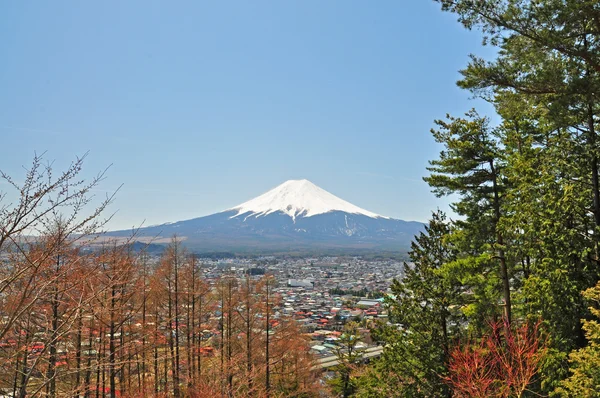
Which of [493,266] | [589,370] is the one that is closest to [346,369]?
[493,266]

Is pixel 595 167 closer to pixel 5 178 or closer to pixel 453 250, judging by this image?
pixel 453 250

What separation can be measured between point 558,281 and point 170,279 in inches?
555

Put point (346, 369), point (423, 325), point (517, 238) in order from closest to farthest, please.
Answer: point (517, 238)
point (423, 325)
point (346, 369)

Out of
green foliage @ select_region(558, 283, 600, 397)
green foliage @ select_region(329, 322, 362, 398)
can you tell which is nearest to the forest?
green foliage @ select_region(558, 283, 600, 397)

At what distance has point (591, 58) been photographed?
25.6ft

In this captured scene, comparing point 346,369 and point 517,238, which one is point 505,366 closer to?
point 517,238

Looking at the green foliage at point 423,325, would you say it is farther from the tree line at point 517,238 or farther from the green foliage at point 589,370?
the green foliage at point 589,370

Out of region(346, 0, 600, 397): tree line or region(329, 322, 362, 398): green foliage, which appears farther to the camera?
region(329, 322, 362, 398): green foliage

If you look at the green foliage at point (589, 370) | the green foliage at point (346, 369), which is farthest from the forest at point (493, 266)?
the green foliage at point (346, 369)

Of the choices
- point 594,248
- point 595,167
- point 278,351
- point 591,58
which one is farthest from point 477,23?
point 278,351

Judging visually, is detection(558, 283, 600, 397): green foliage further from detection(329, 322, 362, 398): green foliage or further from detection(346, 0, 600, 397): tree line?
detection(329, 322, 362, 398): green foliage

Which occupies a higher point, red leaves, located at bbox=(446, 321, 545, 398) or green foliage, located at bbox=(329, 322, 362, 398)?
red leaves, located at bbox=(446, 321, 545, 398)

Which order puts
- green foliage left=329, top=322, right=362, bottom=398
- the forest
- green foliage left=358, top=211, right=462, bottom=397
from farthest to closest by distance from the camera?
green foliage left=329, top=322, right=362, bottom=398, green foliage left=358, top=211, right=462, bottom=397, the forest

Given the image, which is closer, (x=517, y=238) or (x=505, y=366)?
(x=505, y=366)
